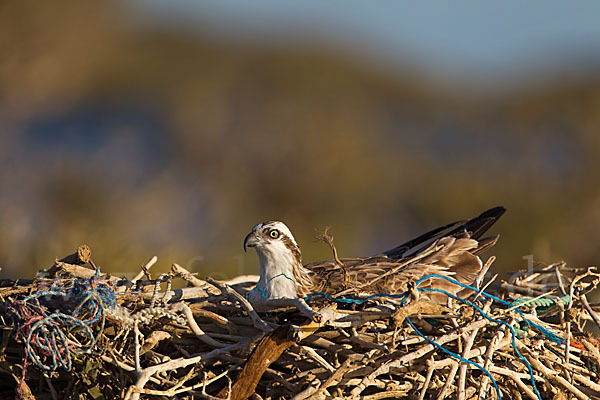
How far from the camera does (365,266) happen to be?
496cm

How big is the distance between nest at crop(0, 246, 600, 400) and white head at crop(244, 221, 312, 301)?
87 centimetres

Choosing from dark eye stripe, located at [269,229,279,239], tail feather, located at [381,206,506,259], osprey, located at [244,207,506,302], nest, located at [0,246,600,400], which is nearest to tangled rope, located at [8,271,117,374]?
nest, located at [0,246,600,400]

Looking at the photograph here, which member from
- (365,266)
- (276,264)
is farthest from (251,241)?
(365,266)

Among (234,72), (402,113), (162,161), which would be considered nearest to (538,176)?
(162,161)

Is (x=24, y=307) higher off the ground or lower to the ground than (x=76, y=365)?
higher

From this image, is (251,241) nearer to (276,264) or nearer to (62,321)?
(276,264)

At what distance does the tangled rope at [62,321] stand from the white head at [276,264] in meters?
1.28

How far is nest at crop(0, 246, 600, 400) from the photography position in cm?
329

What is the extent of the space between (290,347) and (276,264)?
54.9 inches

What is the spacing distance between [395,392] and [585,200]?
13.7 m

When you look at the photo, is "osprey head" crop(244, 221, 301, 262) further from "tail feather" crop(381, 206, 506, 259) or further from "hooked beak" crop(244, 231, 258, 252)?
"tail feather" crop(381, 206, 506, 259)

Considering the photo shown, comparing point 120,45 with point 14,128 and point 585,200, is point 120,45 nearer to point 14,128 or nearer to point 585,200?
point 14,128

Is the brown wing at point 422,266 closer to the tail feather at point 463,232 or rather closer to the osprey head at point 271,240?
the tail feather at point 463,232

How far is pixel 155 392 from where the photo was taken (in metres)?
3.16
